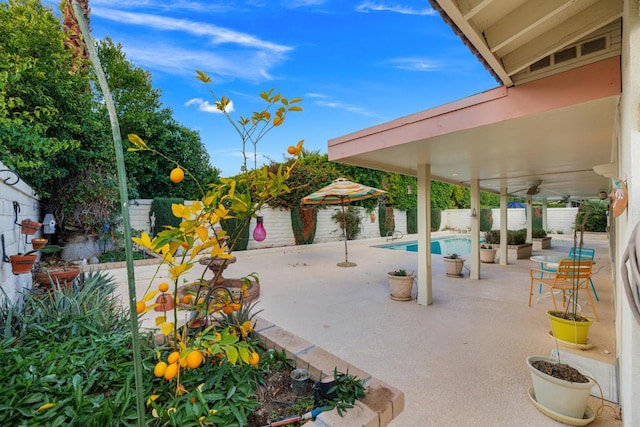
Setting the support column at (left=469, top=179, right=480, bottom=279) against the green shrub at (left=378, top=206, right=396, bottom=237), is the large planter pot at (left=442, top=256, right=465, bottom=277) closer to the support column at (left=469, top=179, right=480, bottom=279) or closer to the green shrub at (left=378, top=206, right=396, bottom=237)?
the support column at (left=469, top=179, right=480, bottom=279)

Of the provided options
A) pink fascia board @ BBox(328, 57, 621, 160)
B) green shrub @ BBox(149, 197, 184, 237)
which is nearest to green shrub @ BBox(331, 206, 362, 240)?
green shrub @ BBox(149, 197, 184, 237)

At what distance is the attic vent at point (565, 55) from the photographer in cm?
212

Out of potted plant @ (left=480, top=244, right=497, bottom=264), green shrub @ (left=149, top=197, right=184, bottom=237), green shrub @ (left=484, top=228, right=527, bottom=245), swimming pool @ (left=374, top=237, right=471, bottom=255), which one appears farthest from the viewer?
swimming pool @ (left=374, top=237, right=471, bottom=255)

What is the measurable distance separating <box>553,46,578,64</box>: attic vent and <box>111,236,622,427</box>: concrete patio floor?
99.4 inches

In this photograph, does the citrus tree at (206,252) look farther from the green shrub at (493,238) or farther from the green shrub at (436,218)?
the green shrub at (436,218)

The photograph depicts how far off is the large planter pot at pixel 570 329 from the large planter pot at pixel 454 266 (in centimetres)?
355

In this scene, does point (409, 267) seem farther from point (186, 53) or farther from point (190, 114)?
point (190, 114)

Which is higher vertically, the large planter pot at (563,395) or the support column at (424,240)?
the support column at (424,240)

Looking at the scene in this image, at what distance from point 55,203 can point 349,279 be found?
23.3ft

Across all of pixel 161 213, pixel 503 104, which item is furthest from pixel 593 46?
pixel 161 213

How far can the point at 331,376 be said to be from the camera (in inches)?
68.7

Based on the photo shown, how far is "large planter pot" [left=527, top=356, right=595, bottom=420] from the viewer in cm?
210

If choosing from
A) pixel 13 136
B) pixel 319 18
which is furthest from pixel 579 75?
pixel 319 18

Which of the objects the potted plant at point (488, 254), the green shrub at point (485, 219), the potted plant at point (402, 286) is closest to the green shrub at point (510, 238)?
the potted plant at point (488, 254)
